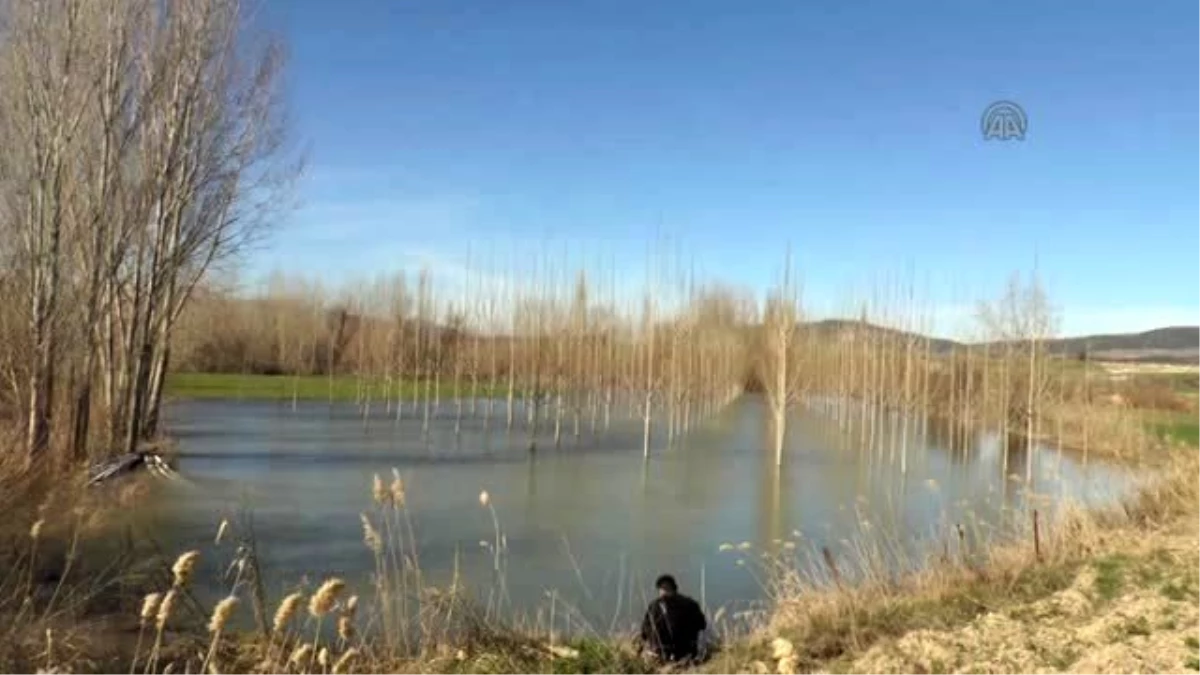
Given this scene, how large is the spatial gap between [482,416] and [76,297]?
17717mm

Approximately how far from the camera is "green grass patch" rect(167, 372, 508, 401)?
3231 centimetres

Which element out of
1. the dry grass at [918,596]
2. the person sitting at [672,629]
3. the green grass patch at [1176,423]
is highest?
the green grass patch at [1176,423]

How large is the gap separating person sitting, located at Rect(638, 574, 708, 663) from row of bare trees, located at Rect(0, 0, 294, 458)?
7.13 m

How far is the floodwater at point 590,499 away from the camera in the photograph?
8211mm

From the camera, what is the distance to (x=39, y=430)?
10906 millimetres

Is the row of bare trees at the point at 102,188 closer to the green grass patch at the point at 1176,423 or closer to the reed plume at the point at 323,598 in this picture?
the reed plume at the point at 323,598

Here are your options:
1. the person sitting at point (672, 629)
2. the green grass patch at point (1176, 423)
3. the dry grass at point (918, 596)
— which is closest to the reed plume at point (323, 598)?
the dry grass at point (918, 596)

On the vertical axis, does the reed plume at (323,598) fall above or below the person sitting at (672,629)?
above

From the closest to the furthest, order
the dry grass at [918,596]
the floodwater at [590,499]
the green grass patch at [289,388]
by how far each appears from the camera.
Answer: the dry grass at [918,596], the floodwater at [590,499], the green grass patch at [289,388]

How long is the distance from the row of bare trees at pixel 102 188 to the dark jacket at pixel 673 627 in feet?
23.4

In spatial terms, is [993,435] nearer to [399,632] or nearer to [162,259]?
[162,259]

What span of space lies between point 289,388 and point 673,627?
32.8m

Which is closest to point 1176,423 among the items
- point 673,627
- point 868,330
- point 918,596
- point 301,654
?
point 868,330

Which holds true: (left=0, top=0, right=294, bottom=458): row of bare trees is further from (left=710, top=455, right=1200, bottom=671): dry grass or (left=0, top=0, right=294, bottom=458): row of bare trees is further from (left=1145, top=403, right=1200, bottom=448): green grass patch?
(left=1145, top=403, right=1200, bottom=448): green grass patch
